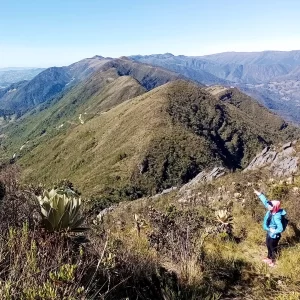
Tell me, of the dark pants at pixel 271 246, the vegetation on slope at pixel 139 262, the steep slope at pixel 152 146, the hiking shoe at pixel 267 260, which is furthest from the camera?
the steep slope at pixel 152 146

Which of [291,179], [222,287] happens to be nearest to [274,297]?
[222,287]

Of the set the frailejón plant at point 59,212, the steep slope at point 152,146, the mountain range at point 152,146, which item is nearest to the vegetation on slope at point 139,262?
the frailejón plant at point 59,212

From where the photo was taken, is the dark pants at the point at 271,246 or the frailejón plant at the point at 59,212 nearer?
the frailejón plant at the point at 59,212

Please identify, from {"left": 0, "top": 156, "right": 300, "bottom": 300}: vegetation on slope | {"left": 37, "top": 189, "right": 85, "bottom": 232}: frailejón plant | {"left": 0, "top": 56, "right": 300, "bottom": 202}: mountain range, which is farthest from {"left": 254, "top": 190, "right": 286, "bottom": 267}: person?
{"left": 0, "top": 56, "right": 300, "bottom": 202}: mountain range

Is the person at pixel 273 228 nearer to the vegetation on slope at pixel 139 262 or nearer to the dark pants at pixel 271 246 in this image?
the dark pants at pixel 271 246

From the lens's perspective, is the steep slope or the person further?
the steep slope

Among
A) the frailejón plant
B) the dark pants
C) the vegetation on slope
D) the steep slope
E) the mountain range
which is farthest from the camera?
the steep slope

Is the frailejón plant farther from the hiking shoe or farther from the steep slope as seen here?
the steep slope

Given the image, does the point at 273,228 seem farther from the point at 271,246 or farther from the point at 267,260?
the point at 267,260

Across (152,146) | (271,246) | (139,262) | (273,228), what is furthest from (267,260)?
(152,146)
